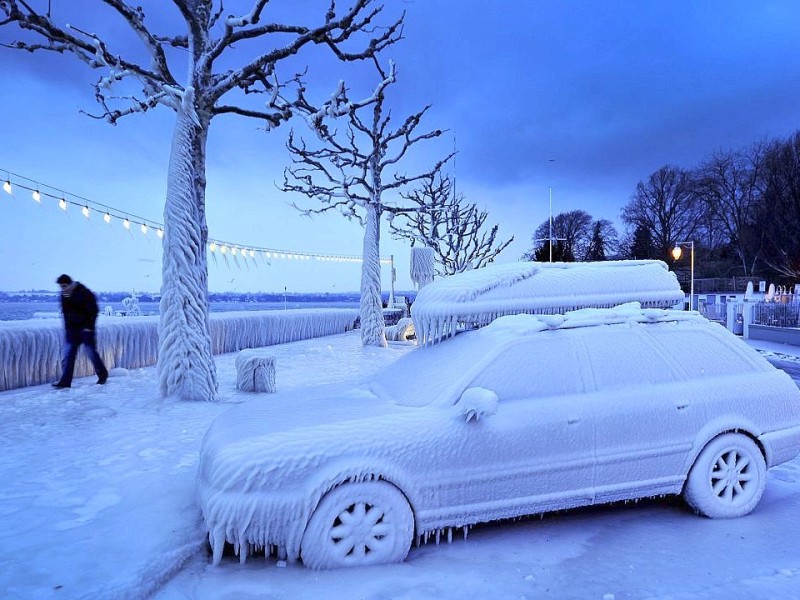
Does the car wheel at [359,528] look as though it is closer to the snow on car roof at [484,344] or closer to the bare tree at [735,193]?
the snow on car roof at [484,344]

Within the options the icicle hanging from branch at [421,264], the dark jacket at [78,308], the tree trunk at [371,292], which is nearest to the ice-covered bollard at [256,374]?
the dark jacket at [78,308]

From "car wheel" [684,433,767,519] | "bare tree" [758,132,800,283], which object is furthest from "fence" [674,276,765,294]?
"car wheel" [684,433,767,519]

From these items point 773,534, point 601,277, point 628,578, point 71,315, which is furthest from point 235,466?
point 71,315

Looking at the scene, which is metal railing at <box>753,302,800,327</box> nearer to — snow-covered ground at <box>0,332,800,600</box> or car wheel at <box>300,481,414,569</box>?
snow-covered ground at <box>0,332,800,600</box>

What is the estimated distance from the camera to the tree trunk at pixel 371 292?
15250 mm

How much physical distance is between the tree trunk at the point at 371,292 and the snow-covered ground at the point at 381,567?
1099 centimetres

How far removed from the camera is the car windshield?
10.3 feet

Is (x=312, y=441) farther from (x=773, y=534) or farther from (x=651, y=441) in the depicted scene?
(x=773, y=534)

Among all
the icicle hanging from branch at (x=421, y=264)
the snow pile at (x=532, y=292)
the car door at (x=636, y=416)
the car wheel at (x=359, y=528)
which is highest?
the icicle hanging from branch at (x=421, y=264)

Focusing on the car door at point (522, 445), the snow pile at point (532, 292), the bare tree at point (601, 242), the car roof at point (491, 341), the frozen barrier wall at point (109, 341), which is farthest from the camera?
the bare tree at point (601, 242)

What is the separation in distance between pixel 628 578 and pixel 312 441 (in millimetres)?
1769

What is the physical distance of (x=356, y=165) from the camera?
54.9ft

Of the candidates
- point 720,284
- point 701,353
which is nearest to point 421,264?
point 701,353

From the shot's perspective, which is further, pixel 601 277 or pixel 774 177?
pixel 774 177
